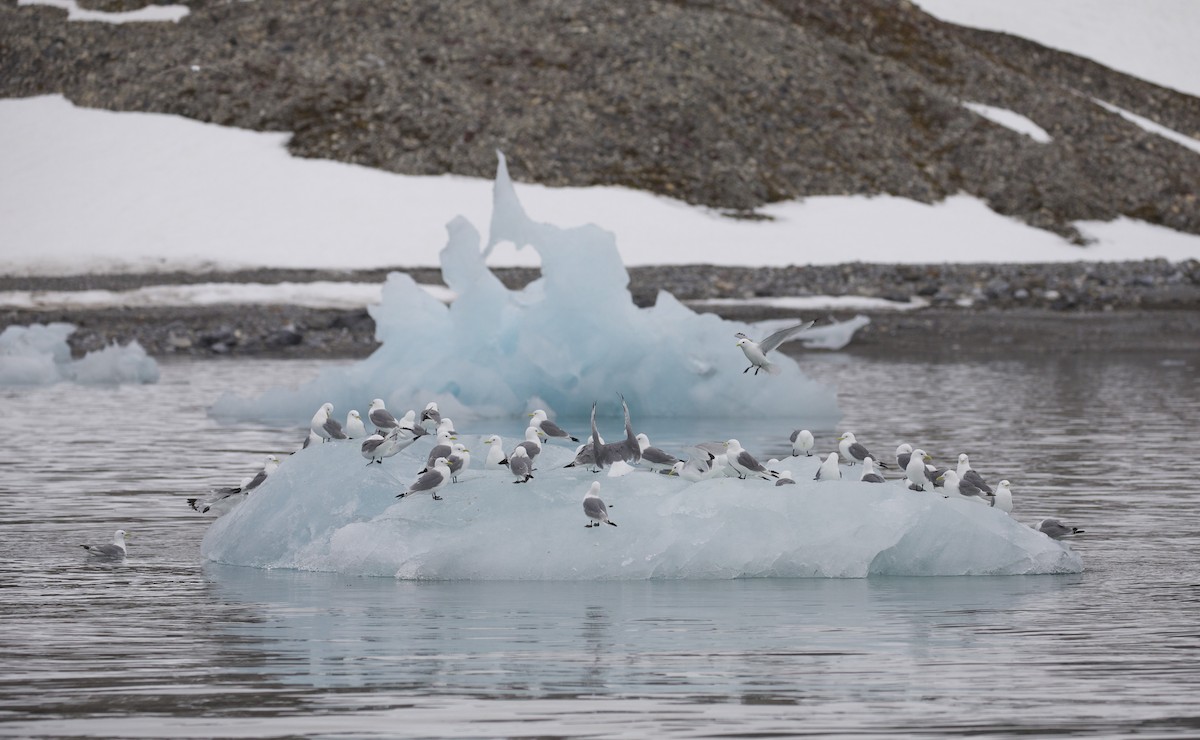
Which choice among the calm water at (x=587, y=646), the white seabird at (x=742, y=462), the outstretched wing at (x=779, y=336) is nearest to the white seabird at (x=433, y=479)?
the calm water at (x=587, y=646)

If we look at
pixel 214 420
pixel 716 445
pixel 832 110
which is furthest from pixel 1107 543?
pixel 832 110

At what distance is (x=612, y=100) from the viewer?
71000 mm

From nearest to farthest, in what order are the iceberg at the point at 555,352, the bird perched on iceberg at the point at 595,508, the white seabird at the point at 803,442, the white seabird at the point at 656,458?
the bird perched on iceberg at the point at 595,508
the white seabird at the point at 656,458
the white seabird at the point at 803,442
the iceberg at the point at 555,352

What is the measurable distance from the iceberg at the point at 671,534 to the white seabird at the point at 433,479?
16cm

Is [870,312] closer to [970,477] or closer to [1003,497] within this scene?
[1003,497]

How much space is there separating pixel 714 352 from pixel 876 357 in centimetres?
1650

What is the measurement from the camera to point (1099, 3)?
10519 centimetres

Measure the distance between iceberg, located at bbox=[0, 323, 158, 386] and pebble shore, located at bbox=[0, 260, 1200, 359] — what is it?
532cm

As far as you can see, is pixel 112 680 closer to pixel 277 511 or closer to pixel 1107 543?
pixel 277 511

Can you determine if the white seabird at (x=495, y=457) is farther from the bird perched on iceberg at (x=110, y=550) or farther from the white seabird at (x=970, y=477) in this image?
the white seabird at (x=970, y=477)

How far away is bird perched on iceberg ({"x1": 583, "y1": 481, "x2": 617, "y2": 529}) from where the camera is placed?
1259cm

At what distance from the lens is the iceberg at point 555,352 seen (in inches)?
1005

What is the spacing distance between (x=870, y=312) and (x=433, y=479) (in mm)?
36711

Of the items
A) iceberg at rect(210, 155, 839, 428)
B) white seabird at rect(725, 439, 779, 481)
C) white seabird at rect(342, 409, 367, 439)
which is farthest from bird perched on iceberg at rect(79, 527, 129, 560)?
iceberg at rect(210, 155, 839, 428)
